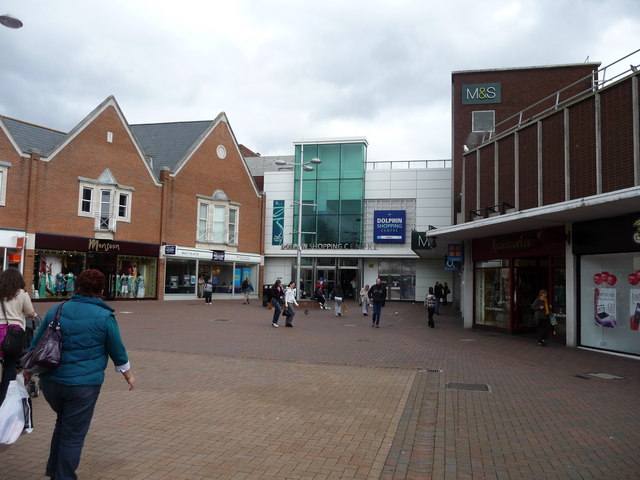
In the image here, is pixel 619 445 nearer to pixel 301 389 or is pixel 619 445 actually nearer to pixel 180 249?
pixel 301 389

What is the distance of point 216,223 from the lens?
37.2 meters

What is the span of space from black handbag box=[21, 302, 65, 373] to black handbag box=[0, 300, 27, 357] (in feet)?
6.09

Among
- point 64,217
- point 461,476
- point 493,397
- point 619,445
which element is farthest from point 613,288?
point 64,217

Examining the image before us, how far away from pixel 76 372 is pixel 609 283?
12.3m

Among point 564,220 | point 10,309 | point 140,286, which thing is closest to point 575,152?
point 564,220

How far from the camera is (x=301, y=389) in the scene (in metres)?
8.02

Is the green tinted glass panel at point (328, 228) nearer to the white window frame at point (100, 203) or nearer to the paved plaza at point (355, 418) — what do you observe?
the white window frame at point (100, 203)

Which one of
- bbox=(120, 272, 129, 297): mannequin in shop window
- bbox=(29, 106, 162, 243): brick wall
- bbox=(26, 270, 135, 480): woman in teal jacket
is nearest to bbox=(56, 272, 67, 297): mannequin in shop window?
bbox=(29, 106, 162, 243): brick wall

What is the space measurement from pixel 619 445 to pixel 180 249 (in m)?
30.2

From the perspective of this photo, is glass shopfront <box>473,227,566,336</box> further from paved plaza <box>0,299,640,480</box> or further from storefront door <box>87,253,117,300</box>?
storefront door <box>87,253,117,300</box>

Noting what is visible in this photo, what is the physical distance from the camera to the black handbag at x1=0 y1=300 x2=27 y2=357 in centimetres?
542

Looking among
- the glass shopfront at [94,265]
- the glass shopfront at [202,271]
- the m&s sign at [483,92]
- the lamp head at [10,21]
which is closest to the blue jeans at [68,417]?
the lamp head at [10,21]

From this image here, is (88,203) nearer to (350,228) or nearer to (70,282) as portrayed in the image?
(70,282)

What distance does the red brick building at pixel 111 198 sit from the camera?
25.2 metres
